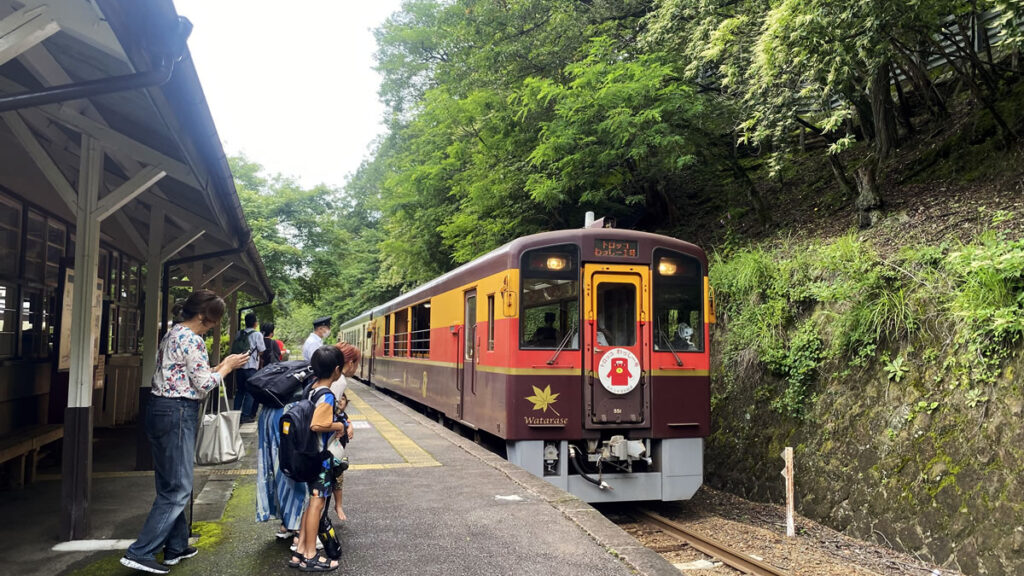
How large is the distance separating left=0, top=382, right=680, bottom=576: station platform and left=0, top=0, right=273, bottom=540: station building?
375mm

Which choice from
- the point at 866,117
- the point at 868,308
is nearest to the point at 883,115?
the point at 866,117

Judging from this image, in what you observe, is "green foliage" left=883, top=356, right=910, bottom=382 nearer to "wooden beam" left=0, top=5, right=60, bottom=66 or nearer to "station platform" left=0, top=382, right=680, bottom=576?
"station platform" left=0, top=382, right=680, bottom=576

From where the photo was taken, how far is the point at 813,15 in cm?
812

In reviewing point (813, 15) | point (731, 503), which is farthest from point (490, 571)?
point (813, 15)

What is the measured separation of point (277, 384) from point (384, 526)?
1521mm

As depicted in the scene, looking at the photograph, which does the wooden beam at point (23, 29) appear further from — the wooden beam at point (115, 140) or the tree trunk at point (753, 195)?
the tree trunk at point (753, 195)

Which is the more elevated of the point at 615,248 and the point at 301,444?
the point at 615,248

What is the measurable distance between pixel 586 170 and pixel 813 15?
18.2 feet

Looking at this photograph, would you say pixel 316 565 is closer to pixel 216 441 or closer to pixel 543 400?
pixel 216 441

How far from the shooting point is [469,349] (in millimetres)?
9312

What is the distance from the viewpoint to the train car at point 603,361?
745 cm

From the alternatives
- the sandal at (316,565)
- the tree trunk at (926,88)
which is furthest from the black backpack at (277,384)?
the tree trunk at (926,88)

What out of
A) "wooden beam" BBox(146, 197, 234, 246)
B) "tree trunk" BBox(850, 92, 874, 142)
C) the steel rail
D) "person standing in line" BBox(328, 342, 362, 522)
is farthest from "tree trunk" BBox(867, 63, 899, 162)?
"person standing in line" BBox(328, 342, 362, 522)

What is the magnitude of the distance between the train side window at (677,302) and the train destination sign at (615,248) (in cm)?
28
